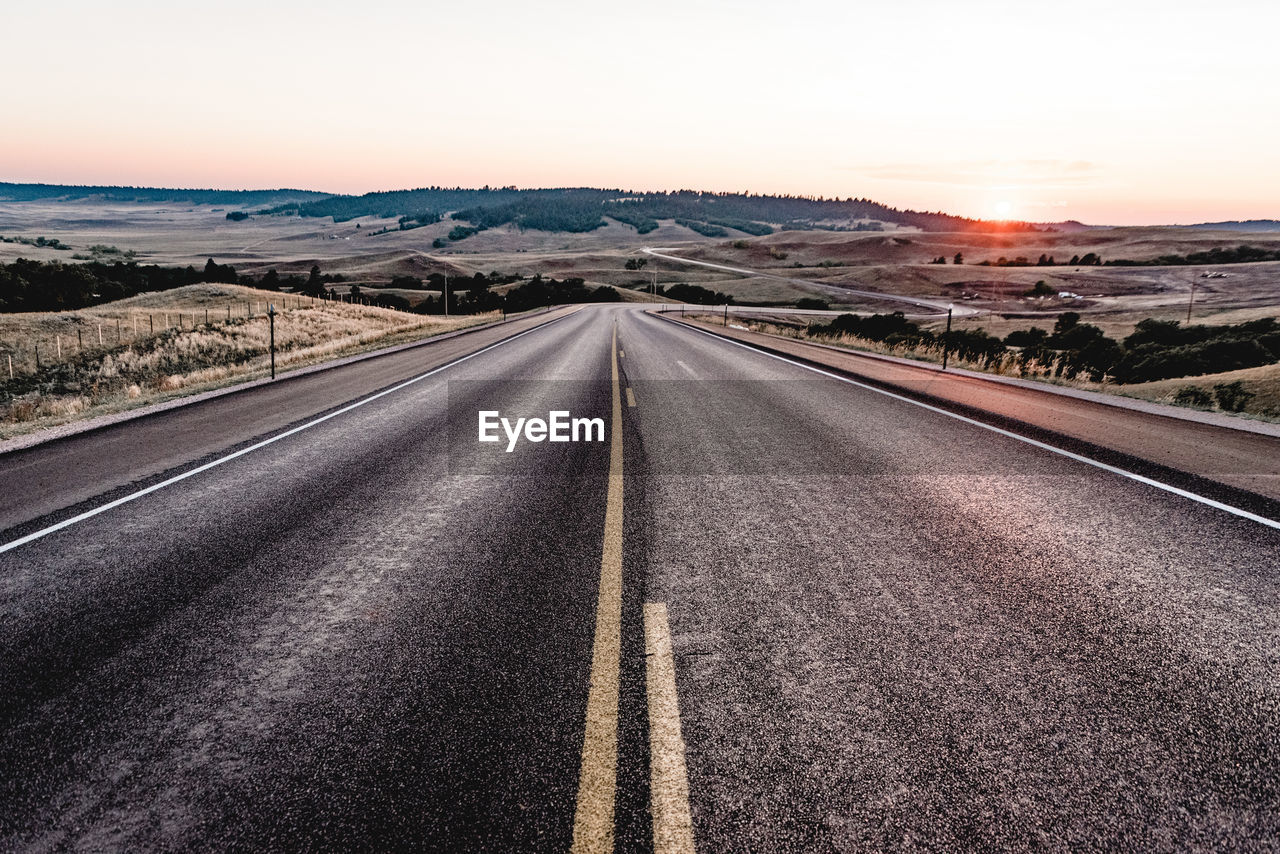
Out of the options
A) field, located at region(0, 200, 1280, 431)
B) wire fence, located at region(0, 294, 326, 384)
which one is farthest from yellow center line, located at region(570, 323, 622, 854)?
wire fence, located at region(0, 294, 326, 384)

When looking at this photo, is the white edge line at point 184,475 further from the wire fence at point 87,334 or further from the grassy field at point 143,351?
the wire fence at point 87,334

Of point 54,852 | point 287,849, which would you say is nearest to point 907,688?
point 287,849

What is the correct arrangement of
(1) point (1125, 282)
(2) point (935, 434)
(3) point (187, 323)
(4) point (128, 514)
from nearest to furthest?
1. (4) point (128, 514)
2. (2) point (935, 434)
3. (3) point (187, 323)
4. (1) point (1125, 282)

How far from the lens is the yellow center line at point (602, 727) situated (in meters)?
2.43

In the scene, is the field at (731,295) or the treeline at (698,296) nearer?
the field at (731,295)

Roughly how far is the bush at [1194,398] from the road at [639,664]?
303 inches

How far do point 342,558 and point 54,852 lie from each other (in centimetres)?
274

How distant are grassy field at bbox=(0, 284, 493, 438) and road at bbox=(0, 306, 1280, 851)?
8.13m

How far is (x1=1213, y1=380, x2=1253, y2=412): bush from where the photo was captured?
12.4 metres

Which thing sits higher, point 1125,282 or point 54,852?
point 1125,282

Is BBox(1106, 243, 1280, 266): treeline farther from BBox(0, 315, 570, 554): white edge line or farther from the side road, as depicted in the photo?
BBox(0, 315, 570, 554): white edge line

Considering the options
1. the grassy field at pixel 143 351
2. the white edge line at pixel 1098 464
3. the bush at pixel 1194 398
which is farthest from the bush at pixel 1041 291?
the white edge line at pixel 1098 464

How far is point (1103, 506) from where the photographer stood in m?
6.16

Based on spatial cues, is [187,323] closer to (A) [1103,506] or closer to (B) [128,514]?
(B) [128,514]
